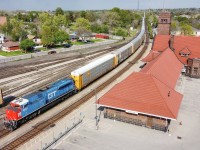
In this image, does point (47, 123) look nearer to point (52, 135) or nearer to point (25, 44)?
point (52, 135)

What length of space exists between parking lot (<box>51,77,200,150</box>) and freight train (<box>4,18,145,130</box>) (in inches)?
273

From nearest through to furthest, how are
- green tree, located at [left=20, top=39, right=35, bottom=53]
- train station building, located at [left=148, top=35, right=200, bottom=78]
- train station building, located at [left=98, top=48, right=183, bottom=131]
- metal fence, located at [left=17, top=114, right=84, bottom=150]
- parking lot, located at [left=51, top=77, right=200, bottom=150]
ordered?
metal fence, located at [left=17, top=114, right=84, bottom=150] → parking lot, located at [left=51, top=77, right=200, bottom=150] → train station building, located at [left=98, top=48, right=183, bottom=131] → train station building, located at [left=148, top=35, right=200, bottom=78] → green tree, located at [left=20, top=39, right=35, bottom=53]

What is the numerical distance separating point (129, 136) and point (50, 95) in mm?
14874

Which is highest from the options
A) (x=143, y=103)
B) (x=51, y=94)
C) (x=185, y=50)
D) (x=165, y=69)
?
(x=185, y=50)

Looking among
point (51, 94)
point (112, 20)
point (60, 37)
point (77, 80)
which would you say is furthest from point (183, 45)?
point (112, 20)

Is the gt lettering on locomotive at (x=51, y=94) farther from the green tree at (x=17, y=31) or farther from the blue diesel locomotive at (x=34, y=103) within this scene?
the green tree at (x=17, y=31)

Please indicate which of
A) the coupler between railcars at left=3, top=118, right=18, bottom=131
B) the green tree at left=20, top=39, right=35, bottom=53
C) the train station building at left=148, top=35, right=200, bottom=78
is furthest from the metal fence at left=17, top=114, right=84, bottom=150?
the green tree at left=20, top=39, right=35, bottom=53

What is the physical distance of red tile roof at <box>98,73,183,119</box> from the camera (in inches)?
1251

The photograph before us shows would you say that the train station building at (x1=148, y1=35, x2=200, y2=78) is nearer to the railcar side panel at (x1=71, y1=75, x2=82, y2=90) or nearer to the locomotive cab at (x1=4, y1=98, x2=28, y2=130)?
the railcar side panel at (x1=71, y1=75, x2=82, y2=90)

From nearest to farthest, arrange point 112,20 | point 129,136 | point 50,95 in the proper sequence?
point 129,136, point 50,95, point 112,20

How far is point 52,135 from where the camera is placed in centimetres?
3141

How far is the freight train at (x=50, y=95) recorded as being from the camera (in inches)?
1259

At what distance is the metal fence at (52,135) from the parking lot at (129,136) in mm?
866

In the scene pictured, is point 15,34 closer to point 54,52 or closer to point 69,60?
point 54,52
